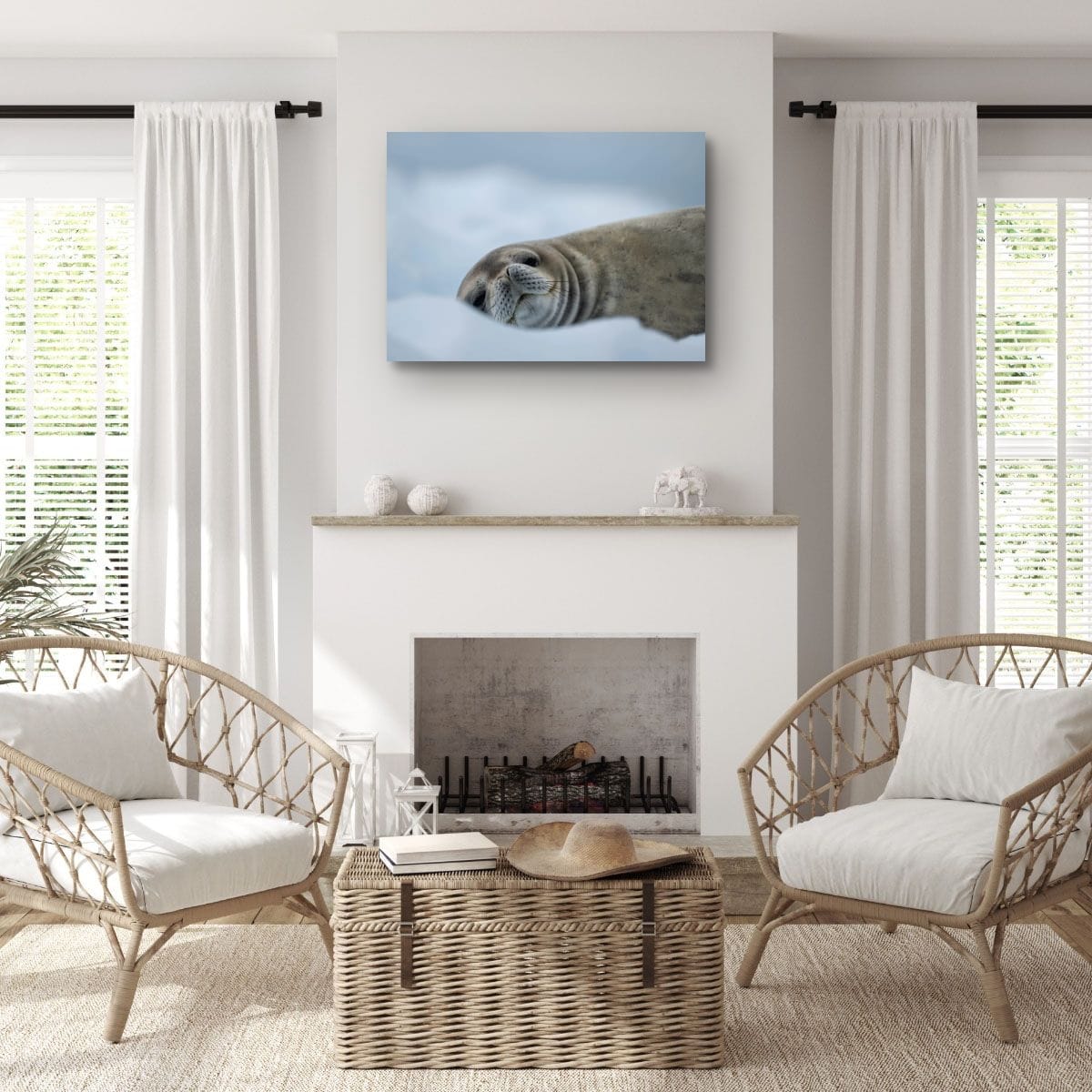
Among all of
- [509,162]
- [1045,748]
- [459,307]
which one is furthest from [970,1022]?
[509,162]

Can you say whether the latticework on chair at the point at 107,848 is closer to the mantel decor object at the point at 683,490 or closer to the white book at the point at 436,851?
the white book at the point at 436,851

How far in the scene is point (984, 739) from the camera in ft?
9.25

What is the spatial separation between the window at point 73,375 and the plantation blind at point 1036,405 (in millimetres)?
3017

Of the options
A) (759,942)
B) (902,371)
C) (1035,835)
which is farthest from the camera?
(902,371)

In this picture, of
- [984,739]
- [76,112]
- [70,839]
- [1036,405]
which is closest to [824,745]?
[984,739]

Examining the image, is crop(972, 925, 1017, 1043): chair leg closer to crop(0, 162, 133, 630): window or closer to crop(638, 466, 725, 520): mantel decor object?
crop(638, 466, 725, 520): mantel decor object

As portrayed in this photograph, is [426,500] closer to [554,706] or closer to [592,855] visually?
[554,706]

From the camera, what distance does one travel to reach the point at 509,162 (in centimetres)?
379

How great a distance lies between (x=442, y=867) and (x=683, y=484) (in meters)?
1.66

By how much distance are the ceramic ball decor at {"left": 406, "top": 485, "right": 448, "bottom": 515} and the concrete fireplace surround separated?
0.09 meters

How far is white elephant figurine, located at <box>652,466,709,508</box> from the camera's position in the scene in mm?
3689

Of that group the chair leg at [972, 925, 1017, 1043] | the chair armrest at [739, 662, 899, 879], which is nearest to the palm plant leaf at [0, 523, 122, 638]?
the chair armrest at [739, 662, 899, 879]

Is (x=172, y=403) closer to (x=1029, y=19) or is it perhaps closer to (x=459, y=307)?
(x=459, y=307)

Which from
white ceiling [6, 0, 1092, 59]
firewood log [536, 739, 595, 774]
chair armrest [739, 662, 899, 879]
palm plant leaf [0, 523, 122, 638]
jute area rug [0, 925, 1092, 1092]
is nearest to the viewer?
jute area rug [0, 925, 1092, 1092]
